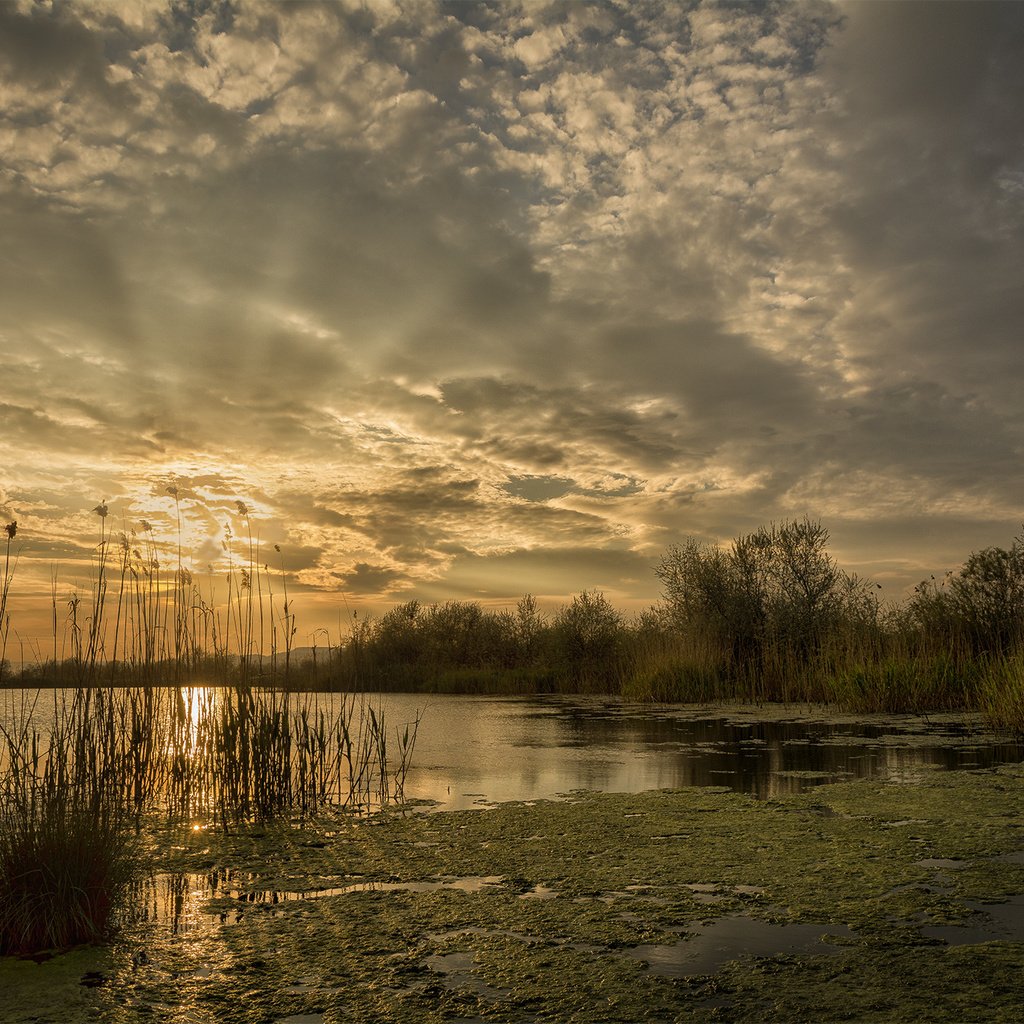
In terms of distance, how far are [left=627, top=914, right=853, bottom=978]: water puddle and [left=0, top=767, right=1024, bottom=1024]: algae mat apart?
0.01 meters

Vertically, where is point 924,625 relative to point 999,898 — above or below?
above

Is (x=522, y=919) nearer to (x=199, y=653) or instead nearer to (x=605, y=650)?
(x=199, y=653)

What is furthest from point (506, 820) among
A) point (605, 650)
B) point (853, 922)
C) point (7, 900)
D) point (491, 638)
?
point (491, 638)

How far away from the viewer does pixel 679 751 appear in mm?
8484

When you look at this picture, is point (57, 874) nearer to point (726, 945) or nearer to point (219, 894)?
point (219, 894)

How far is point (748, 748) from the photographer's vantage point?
871 cm

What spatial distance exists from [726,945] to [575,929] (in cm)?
Result: 52

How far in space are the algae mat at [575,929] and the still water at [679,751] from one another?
4.69 ft

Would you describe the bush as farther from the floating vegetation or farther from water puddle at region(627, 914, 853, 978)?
water puddle at region(627, 914, 853, 978)

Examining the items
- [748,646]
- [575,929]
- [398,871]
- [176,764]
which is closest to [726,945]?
[575,929]

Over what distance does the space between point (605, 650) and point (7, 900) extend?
21.3 metres

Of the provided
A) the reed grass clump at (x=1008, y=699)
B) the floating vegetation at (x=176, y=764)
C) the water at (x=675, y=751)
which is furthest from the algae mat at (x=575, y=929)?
the reed grass clump at (x=1008, y=699)

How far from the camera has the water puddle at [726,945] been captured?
272 centimetres

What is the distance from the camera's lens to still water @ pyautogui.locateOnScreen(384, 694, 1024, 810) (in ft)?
21.4
